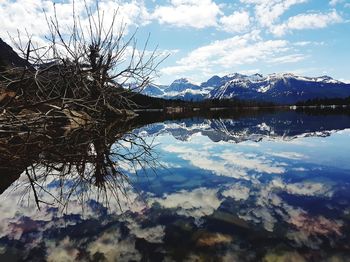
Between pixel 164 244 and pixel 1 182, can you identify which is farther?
pixel 1 182

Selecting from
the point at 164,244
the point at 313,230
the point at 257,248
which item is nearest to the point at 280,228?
the point at 313,230

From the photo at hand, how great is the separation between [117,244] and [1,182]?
16.2 ft

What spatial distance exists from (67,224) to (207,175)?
4.81 m

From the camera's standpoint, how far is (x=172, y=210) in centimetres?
643

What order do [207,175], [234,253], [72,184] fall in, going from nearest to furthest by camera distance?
[234,253], [72,184], [207,175]

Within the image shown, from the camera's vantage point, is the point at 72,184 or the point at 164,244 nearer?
the point at 164,244

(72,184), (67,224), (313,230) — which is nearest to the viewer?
(313,230)

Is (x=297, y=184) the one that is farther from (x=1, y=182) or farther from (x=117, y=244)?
(x=1, y=182)

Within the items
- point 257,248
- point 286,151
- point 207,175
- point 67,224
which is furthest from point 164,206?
point 286,151

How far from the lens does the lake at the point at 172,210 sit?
181 inches

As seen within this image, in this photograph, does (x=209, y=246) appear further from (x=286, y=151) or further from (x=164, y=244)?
(x=286, y=151)

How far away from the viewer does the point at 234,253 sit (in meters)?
4.45

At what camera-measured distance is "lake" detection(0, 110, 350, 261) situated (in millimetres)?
4609

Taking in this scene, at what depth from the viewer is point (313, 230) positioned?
5328mm
